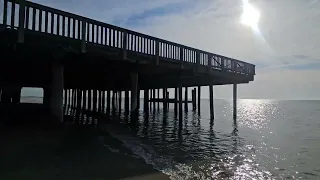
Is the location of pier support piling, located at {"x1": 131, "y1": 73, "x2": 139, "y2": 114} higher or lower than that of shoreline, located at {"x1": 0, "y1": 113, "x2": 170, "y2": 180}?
higher

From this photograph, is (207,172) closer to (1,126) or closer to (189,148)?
(189,148)

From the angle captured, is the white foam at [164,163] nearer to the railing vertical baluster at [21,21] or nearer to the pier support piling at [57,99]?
the pier support piling at [57,99]

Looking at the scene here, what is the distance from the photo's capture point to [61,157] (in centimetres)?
846

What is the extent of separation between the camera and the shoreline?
7117 mm

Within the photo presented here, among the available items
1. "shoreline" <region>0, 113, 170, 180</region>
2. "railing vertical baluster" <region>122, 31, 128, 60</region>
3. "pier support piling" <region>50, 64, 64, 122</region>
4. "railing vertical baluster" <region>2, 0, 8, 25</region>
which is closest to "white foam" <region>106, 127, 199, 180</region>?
"shoreline" <region>0, 113, 170, 180</region>

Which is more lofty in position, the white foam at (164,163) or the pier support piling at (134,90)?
the pier support piling at (134,90)

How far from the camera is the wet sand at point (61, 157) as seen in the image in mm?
7098

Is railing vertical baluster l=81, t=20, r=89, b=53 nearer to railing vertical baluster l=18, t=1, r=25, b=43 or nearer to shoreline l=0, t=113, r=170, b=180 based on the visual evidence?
railing vertical baluster l=18, t=1, r=25, b=43

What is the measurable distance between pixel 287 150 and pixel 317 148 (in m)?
2.32

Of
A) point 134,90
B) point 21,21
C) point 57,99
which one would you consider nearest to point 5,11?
point 21,21

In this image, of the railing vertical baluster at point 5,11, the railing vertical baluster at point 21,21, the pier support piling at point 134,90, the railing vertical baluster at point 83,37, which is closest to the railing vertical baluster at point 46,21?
the railing vertical baluster at point 21,21

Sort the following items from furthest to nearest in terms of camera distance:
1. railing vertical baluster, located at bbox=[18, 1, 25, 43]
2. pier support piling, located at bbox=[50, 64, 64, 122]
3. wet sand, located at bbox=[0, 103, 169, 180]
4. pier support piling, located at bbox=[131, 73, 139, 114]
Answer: pier support piling, located at bbox=[131, 73, 139, 114] < pier support piling, located at bbox=[50, 64, 64, 122] < railing vertical baluster, located at bbox=[18, 1, 25, 43] < wet sand, located at bbox=[0, 103, 169, 180]

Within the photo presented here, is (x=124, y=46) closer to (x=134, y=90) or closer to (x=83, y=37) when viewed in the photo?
(x=83, y=37)

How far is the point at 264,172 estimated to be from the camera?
945 centimetres
